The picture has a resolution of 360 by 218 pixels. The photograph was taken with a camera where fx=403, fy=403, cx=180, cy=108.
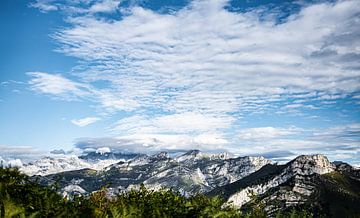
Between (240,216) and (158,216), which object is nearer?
(158,216)

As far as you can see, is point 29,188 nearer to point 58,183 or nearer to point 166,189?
point 58,183

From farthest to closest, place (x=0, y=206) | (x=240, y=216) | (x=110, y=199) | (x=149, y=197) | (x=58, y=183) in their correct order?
(x=149, y=197) → (x=110, y=199) → (x=58, y=183) → (x=240, y=216) → (x=0, y=206)

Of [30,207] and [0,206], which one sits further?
[30,207]

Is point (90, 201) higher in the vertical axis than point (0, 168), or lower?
lower

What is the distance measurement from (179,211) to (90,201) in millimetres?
3581

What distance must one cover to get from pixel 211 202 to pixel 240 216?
1305 mm

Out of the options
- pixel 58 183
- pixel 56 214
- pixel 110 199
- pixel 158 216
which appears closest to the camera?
pixel 56 214

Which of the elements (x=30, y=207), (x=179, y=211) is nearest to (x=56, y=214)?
(x=30, y=207)

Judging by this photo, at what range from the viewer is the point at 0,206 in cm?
893

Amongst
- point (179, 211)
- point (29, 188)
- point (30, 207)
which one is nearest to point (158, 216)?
point (179, 211)

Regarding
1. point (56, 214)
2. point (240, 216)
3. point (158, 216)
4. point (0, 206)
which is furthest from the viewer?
point (240, 216)

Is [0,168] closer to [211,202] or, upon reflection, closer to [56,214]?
[56,214]

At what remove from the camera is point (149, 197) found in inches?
688

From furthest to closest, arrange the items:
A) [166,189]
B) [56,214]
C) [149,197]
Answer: [166,189], [149,197], [56,214]
